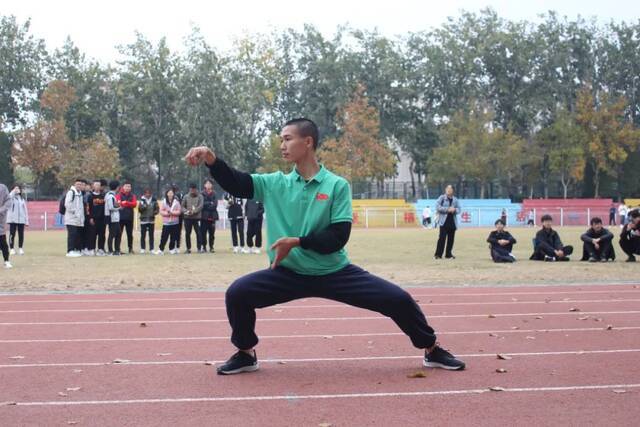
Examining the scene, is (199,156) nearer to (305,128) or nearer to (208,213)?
(305,128)

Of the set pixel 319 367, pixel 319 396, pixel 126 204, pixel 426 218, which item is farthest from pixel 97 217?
pixel 426 218

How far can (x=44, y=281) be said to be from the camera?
47.4 ft

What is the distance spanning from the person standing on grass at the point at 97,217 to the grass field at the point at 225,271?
1.02m

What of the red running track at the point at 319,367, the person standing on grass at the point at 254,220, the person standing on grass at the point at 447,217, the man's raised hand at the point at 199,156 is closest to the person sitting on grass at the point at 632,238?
the person standing on grass at the point at 447,217

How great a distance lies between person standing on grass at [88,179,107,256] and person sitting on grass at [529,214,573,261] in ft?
34.0

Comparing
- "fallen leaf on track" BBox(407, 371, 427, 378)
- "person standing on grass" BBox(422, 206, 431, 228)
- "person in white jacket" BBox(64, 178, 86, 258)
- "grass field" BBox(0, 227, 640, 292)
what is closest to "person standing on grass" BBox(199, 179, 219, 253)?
"grass field" BBox(0, 227, 640, 292)

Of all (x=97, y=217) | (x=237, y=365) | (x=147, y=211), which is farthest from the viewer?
(x=147, y=211)

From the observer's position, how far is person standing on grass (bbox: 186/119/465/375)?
6.08 meters

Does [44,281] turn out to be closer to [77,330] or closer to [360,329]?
[77,330]

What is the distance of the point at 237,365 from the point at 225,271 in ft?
33.7

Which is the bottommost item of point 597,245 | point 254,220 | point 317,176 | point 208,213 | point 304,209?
point 597,245

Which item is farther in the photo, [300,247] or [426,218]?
[426,218]

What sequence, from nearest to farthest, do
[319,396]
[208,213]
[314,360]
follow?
[319,396]
[314,360]
[208,213]

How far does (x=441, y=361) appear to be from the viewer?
21.3ft
